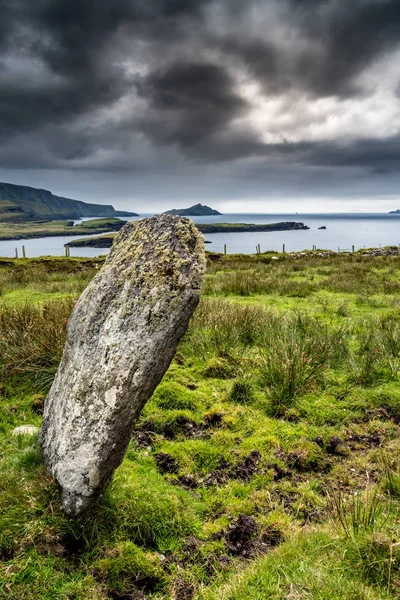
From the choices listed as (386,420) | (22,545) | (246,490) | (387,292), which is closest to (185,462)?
(246,490)

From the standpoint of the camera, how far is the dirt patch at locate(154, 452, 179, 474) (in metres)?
4.57

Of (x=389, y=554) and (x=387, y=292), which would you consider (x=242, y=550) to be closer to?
(x=389, y=554)

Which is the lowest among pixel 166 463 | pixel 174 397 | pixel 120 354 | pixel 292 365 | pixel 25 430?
pixel 166 463

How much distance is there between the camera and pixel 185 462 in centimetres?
469

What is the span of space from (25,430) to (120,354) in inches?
101

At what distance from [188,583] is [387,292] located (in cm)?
1551

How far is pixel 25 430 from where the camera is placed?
4.84 meters

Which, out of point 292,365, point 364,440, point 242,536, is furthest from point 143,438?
point 364,440

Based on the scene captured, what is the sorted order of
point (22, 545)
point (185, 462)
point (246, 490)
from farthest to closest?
point (185, 462)
point (246, 490)
point (22, 545)

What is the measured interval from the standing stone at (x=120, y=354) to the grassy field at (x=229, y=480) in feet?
1.28

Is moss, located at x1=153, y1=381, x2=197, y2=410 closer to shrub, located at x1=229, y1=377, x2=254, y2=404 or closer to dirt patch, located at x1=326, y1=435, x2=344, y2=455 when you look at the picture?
shrub, located at x1=229, y1=377, x2=254, y2=404

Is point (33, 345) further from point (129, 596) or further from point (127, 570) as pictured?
point (129, 596)

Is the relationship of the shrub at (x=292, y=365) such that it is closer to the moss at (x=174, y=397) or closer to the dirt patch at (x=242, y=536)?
Answer: the moss at (x=174, y=397)

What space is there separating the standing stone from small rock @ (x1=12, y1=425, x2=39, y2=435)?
107 centimetres
